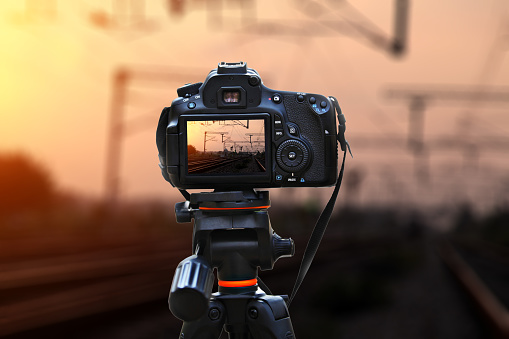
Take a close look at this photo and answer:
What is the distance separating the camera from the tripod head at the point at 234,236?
2.80 m

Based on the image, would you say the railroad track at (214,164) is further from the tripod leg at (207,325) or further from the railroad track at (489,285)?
the railroad track at (489,285)

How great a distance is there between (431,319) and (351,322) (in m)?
1.43

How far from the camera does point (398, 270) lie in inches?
734

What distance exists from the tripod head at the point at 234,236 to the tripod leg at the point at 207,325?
95 mm

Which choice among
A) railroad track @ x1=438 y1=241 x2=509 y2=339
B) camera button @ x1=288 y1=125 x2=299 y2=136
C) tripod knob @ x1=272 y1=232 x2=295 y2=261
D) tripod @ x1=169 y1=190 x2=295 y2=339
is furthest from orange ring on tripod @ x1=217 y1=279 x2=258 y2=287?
railroad track @ x1=438 y1=241 x2=509 y2=339

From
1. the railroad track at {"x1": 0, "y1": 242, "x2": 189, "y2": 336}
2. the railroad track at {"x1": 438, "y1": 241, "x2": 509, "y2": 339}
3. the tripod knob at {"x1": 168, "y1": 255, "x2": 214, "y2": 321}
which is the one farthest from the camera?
the railroad track at {"x1": 438, "y1": 241, "x2": 509, "y2": 339}

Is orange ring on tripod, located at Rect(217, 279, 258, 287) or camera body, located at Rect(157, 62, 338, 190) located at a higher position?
camera body, located at Rect(157, 62, 338, 190)

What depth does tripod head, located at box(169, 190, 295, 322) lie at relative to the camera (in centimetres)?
280

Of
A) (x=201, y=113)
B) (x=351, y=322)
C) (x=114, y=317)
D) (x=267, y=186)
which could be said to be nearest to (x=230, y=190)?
(x=267, y=186)

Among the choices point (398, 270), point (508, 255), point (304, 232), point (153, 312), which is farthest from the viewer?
point (304, 232)

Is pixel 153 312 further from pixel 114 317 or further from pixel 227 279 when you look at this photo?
pixel 227 279

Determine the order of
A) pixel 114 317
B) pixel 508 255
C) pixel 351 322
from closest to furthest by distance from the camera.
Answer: pixel 114 317 → pixel 351 322 → pixel 508 255

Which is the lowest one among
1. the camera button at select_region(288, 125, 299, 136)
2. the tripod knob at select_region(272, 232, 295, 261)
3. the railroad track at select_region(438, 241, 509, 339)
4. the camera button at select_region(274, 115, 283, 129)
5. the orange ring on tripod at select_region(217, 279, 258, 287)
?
the railroad track at select_region(438, 241, 509, 339)

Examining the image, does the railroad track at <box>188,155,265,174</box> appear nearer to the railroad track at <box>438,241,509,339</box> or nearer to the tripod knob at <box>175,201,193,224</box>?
the tripod knob at <box>175,201,193,224</box>
